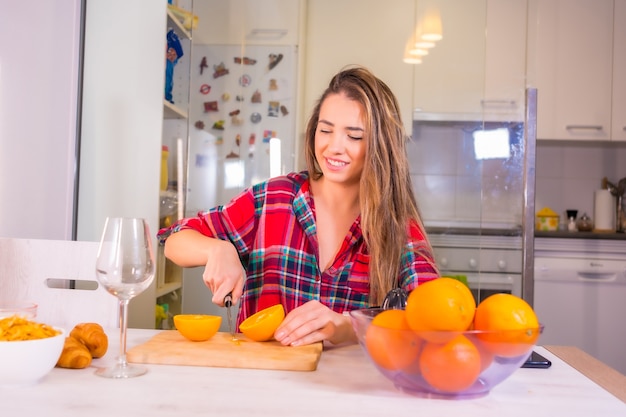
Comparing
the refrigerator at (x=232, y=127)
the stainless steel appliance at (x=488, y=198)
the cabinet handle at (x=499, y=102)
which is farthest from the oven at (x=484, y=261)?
the refrigerator at (x=232, y=127)

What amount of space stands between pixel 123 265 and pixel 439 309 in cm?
40

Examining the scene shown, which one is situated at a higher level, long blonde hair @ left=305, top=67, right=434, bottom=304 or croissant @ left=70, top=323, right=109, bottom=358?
long blonde hair @ left=305, top=67, right=434, bottom=304

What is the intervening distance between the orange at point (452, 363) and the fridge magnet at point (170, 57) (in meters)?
2.03

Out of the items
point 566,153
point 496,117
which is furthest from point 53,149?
point 566,153

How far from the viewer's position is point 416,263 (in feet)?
4.50

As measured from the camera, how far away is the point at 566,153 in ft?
11.6

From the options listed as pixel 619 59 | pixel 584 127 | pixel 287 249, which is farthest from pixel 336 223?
pixel 619 59

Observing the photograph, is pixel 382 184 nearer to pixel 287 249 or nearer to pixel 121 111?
pixel 287 249

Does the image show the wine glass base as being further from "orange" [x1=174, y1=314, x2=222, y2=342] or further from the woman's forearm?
the woman's forearm

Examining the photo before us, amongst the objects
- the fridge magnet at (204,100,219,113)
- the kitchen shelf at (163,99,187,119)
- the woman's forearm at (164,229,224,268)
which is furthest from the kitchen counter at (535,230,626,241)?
the woman's forearm at (164,229,224,268)

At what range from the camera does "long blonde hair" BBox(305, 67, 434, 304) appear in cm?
139

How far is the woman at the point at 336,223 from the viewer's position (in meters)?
1.40

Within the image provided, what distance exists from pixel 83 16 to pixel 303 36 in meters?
0.87

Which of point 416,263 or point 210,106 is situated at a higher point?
point 210,106
